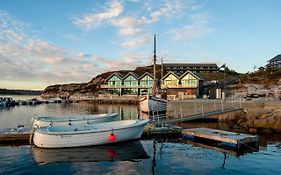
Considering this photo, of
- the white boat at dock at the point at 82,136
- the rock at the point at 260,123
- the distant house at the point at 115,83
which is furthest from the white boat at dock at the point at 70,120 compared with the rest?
the distant house at the point at 115,83

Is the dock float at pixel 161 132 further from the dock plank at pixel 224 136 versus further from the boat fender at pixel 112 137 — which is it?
the boat fender at pixel 112 137

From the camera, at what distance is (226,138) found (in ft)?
63.5

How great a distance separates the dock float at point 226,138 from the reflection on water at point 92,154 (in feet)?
15.1

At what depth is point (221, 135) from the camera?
66.3 ft

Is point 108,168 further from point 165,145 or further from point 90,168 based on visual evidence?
point 165,145

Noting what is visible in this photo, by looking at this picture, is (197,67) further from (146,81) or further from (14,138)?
(14,138)

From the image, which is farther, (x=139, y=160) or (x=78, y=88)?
(x=78, y=88)

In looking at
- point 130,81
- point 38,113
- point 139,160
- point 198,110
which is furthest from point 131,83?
point 139,160

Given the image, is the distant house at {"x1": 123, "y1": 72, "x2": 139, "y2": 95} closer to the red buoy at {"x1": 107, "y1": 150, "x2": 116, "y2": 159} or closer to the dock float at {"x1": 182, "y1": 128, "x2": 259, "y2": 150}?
the dock float at {"x1": 182, "y1": 128, "x2": 259, "y2": 150}

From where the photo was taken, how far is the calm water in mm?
14583

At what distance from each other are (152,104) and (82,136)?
2830 centimetres

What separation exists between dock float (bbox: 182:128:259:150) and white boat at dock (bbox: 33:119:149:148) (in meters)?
4.17

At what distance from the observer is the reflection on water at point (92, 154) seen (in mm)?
16672

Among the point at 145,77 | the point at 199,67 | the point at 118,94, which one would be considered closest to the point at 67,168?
the point at 145,77
